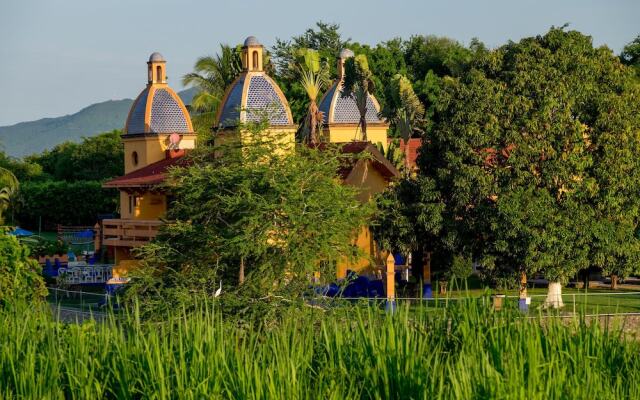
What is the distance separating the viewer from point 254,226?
27062mm

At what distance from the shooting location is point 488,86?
36.8 meters

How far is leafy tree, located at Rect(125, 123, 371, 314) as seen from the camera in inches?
1063

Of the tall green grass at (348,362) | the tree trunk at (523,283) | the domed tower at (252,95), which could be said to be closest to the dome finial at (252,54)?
the domed tower at (252,95)

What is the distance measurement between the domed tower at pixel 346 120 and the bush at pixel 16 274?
24.5 meters

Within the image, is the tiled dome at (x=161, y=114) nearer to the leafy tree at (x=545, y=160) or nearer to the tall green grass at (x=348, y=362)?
the leafy tree at (x=545, y=160)

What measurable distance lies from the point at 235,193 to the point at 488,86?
11.8m

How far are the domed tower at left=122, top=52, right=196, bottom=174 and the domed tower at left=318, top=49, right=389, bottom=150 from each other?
204 inches

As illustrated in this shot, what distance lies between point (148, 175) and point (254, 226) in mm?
18869

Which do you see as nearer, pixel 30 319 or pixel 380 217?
pixel 30 319

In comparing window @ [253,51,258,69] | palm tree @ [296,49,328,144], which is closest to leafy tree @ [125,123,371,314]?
palm tree @ [296,49,328,144]

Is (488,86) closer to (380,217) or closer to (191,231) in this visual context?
(380,217)

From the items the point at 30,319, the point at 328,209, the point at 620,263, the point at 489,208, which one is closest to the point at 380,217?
the point at 489,208

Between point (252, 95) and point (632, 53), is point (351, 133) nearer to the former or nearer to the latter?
point (252, 95)

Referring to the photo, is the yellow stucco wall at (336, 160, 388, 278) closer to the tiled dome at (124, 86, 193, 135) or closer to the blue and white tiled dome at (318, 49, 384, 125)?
the blue and white tiled dome at (318, 49, 384, 125)
